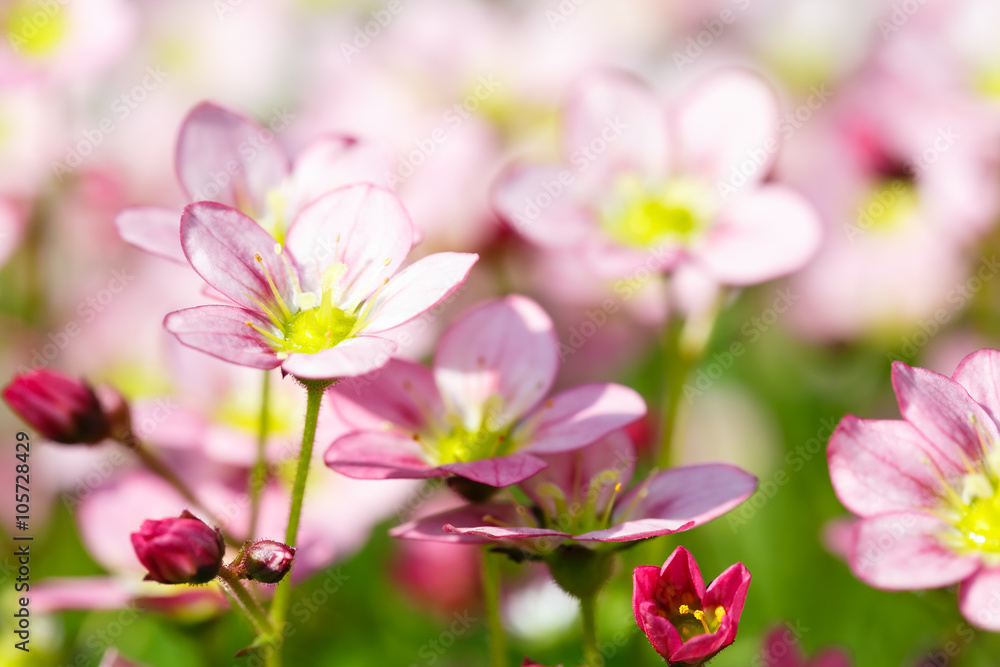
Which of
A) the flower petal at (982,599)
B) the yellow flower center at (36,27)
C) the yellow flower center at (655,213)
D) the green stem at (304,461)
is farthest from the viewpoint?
the yellow flower center at (36,27)

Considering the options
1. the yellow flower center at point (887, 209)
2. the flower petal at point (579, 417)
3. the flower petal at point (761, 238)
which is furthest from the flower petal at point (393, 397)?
the yellow flower center at point (887, 209)

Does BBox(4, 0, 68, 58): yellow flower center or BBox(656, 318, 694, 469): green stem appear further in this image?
BBox(4, 0, 68, 58): yellow flower center

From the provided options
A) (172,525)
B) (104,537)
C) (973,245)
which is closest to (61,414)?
(104,537)

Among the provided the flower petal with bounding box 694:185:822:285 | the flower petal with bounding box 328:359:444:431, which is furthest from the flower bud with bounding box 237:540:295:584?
the flower petal with bounding box 694:185:822:285

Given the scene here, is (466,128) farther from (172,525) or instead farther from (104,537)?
(172,525)

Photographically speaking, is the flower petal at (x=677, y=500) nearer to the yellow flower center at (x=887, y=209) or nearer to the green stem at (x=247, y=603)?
the green stem at (x=247, y=603)

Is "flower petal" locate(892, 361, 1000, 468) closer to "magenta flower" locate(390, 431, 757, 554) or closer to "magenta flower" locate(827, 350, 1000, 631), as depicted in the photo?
"magenta flower" locate(827, 350, 1000, 631)
